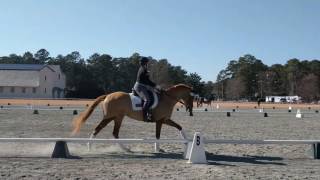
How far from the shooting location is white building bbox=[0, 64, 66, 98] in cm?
11306

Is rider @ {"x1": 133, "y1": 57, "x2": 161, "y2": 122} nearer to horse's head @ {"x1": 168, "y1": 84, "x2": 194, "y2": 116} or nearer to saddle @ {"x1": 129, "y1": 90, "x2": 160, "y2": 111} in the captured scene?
saddle @ {"x1": 129, "y1": 90, "x2": 160, "y2": 111}

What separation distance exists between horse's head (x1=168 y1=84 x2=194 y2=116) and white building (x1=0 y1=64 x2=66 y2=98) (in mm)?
103141

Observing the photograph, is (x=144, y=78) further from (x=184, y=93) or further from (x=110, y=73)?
(x=110, y=73)

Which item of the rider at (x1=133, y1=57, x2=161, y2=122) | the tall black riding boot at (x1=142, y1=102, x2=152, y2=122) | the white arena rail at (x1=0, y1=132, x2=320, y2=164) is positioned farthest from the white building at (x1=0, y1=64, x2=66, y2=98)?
the white arena rail at (x1=0, y1=132, x2=320, y2=164)

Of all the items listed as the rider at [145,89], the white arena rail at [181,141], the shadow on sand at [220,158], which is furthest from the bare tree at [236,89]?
the white arena rail at [181,141]

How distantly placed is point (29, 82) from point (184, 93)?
104512 millimetres

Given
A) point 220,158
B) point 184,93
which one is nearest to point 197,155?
point 220,158

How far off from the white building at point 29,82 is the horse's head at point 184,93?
103141mm

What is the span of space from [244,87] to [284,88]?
38.2 feet

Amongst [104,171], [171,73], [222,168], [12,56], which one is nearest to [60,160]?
[104,171]

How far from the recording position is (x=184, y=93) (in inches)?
555

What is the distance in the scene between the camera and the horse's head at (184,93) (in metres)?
13.8

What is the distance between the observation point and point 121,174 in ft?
31.2

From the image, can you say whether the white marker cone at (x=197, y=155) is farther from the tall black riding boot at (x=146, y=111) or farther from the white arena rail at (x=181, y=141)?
the tall black riding boot at (x=146, y=111)
